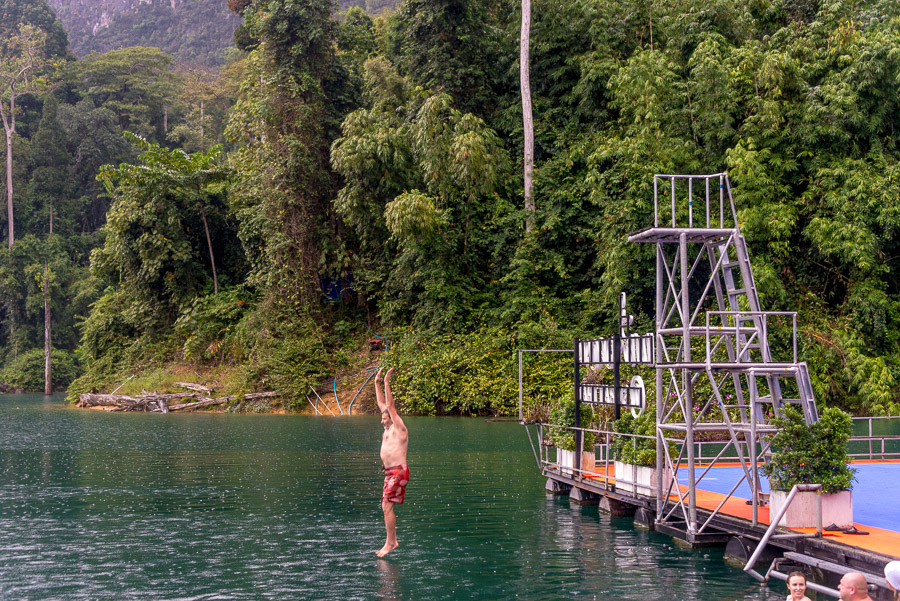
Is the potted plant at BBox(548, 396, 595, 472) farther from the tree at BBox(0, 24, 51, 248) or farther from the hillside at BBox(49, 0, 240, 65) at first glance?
the hillside at BBox(49, 0, 240, 65)

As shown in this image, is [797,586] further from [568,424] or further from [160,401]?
[160,401]

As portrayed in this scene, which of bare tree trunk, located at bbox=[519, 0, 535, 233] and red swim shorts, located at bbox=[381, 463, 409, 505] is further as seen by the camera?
bare tree trunk, located at bbox=[519, 0, 535, 233]

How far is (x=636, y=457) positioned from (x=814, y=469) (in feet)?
12.6

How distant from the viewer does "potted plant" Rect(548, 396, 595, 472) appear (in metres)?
16.0

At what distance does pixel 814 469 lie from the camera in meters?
9.70

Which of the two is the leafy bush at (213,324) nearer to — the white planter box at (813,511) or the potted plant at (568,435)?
the potted plant at (568,435)

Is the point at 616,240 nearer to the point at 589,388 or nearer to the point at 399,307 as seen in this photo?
the point at 399,307

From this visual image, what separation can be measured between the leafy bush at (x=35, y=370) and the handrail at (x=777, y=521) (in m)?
57.6

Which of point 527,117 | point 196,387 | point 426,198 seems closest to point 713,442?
point 426,198

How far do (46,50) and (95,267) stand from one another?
3529 centimetres

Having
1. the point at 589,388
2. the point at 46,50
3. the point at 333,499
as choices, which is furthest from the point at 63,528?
the point at 46,50

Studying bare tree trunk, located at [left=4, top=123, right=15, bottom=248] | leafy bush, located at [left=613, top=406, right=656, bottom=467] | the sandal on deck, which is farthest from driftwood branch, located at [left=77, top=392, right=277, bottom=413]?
the sandal on deck

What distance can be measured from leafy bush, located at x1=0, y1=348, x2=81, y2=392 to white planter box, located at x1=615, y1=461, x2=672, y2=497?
176 feet

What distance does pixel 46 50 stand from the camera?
7219 cm
